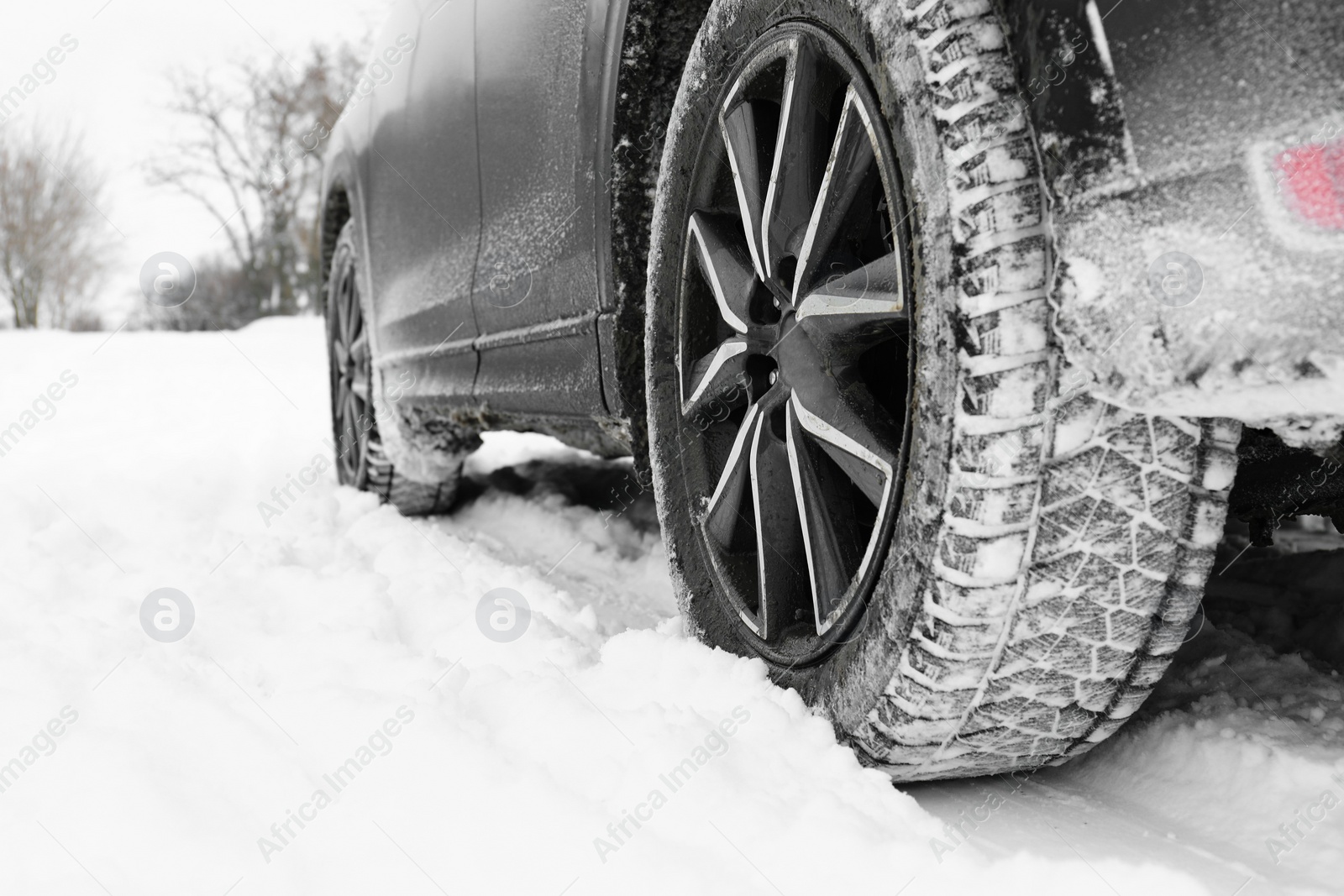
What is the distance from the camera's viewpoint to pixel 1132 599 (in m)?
1.08

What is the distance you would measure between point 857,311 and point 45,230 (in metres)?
23.8

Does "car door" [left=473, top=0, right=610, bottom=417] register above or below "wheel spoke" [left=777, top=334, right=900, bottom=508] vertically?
above

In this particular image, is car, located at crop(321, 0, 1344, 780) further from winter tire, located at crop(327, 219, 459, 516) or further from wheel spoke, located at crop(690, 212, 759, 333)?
winter tire, located at crop(327, 219, 459, 516)

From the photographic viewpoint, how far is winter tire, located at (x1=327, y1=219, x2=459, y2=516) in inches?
137

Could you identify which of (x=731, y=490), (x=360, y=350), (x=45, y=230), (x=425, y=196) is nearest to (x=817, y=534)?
(x=731, y=490)

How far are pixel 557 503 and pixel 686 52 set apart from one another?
1.99m

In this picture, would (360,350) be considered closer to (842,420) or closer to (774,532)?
(774,532)

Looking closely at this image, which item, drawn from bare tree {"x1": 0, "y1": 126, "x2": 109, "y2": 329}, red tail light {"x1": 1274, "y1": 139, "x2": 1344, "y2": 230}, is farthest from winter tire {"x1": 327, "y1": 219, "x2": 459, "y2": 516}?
bare tree {"x1": 0, "y1": 126, "x2": 109, "y2": 329}

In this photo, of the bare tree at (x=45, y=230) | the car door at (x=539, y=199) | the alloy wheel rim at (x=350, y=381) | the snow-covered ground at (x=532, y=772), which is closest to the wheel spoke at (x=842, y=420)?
the snow-covered ground at (x=532, y=772)

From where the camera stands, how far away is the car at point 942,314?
2.71ft

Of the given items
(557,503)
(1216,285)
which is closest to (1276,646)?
(1216,285)

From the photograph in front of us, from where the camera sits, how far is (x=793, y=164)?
1.38 meters

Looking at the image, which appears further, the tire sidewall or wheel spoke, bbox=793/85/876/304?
wheel spoke, bbox=793/85/876/304

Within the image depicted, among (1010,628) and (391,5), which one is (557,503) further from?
(1010,628)
